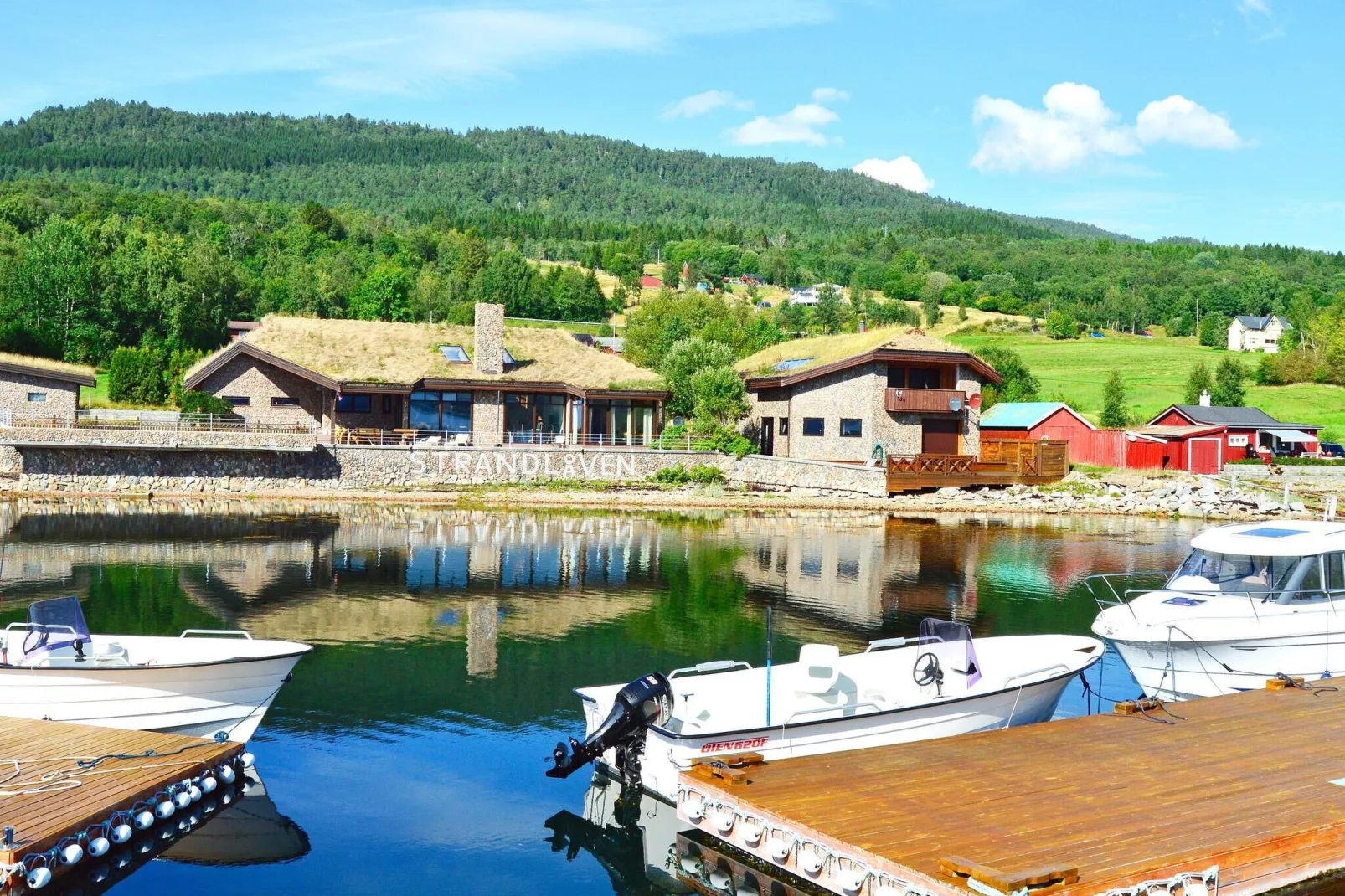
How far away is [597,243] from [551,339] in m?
121

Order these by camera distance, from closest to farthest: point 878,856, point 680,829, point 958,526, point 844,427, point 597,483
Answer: point 878,856 < point 680,829 < point 958,526 < point 597,483 < point 844,427

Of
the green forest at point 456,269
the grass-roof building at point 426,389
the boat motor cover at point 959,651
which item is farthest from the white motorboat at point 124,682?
the green forest at point 456,269

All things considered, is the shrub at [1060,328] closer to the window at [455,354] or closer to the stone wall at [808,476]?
the stone wall at [808,476]

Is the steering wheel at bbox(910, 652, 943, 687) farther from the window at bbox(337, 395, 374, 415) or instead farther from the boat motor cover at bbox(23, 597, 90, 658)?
the window at bbox(337, 395, 374, 415)

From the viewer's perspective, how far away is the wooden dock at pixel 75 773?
1064 cm

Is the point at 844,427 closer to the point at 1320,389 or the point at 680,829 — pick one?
the point at 680,829

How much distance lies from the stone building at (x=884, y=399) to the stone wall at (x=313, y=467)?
485 centimetres

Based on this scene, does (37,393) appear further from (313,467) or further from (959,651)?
(959,651)

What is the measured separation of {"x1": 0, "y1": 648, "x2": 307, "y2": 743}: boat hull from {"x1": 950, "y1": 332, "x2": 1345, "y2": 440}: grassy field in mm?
63416

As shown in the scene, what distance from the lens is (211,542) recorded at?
34781 millimetres

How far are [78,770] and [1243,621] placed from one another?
1647 centimetres

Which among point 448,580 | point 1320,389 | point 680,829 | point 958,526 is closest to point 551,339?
point 958,526

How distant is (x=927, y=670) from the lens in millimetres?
15336

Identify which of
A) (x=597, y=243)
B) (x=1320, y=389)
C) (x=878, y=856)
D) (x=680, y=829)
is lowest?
(x=680, y=829)
